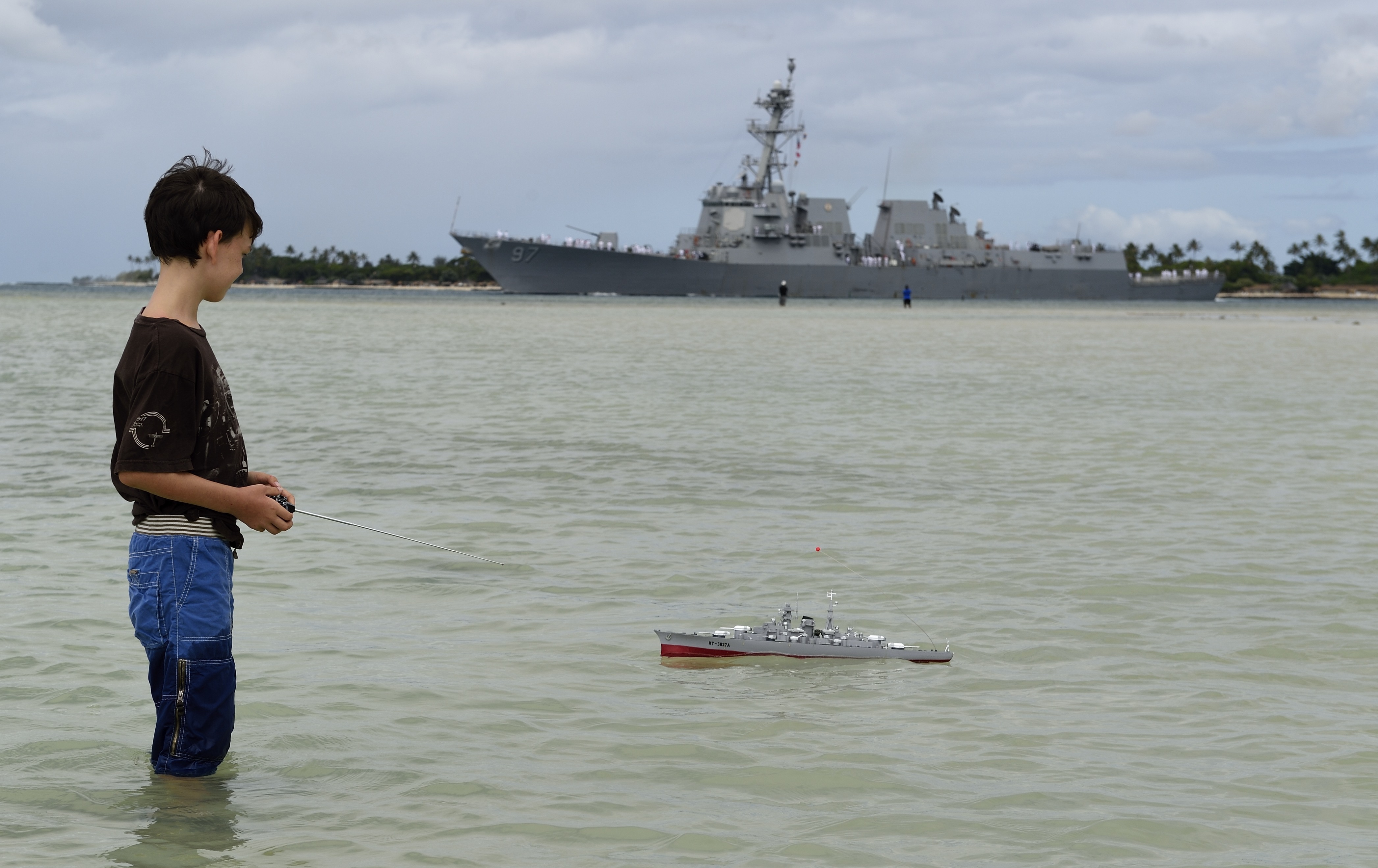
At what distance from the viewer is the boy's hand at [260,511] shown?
11.3ft

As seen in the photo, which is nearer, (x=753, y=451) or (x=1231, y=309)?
(x=753, y=451)

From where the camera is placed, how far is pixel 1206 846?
3.74 meters

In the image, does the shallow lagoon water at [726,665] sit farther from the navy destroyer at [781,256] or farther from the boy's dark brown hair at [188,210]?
the navy destroyer at [781,256]

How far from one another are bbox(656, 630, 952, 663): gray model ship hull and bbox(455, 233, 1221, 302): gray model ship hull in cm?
8291

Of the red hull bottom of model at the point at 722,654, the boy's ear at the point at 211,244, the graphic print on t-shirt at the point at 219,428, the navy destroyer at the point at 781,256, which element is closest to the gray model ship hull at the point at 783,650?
the red hull bottom of model at the point at 722,654

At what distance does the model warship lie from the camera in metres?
5.63

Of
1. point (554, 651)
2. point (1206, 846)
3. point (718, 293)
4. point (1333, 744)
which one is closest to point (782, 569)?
point (554, 651)

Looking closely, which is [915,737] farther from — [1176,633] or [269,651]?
[269,651]

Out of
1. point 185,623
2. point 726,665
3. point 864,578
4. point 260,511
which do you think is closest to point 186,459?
point 260,511

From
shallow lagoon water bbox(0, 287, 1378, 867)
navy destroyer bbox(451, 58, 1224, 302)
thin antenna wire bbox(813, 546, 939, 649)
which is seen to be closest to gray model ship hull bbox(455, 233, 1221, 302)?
navy destroyer bbox(451, 58, 1224, 302)

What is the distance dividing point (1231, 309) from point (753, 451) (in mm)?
87414

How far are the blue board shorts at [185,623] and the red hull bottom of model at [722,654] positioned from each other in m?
2.31

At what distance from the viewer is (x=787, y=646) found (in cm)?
564

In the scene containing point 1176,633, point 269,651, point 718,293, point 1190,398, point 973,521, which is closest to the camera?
point 269,651
